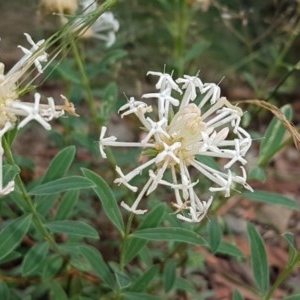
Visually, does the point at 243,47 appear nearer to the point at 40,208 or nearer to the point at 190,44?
the point at 190,44

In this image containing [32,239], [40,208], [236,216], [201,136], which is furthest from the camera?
[236,216]

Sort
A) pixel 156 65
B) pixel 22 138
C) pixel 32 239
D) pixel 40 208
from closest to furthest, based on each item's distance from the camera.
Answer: pixel 40 208, pixel 32 239, pixel 22 138, pixel 156 65

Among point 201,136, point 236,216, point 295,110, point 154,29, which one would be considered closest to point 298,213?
point 236,216

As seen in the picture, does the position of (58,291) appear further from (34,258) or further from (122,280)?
(122,280)

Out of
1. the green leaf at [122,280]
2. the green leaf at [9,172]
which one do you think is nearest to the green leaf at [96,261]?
the green leaf at [122,280]

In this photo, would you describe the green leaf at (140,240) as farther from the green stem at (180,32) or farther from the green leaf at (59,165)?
the green stem at (180,32)

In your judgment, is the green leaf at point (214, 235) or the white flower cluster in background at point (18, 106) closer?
the white flower cluster in background at point (18, 106)

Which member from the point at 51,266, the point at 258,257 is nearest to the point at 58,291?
the point at 51,266
